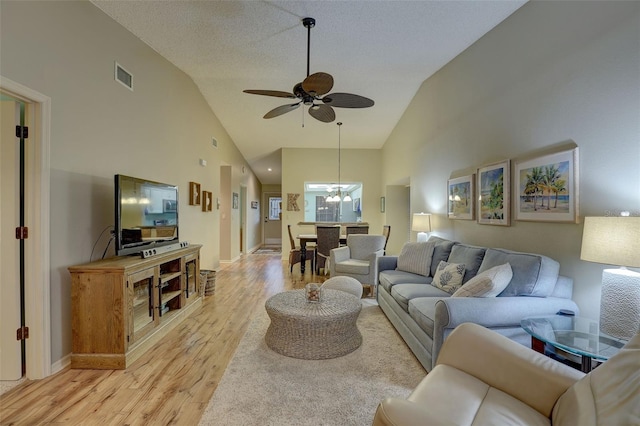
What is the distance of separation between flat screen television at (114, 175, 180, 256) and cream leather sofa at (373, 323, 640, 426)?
265 centimetres

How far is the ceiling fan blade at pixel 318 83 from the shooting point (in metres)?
2.71

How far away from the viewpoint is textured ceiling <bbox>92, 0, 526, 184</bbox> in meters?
3.11

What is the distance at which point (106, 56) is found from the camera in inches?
118

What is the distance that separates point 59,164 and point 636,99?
4154mm

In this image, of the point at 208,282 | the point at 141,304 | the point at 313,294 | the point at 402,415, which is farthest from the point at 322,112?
the point at 402,415

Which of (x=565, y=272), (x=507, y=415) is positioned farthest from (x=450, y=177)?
(x=507, y=415)

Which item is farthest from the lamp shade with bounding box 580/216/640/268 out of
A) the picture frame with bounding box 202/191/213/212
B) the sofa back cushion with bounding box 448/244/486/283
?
the picture frame with bounding box 202/191/213/212

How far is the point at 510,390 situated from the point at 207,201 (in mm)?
5502

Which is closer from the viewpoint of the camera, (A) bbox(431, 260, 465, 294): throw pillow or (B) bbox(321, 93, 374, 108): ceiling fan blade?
(A) bbox(431, 260, 465, 294): throw pillow

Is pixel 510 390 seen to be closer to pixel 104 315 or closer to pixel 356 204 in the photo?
pixel 104 315

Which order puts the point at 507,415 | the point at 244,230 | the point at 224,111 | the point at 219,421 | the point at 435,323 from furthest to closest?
the point at 244,230 → the point at 224,111 → the point at 435,323 → the point at 219,421 → the point at 507,415

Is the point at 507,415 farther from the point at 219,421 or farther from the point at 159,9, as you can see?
the point at 159,9

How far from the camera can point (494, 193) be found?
11.0 ft

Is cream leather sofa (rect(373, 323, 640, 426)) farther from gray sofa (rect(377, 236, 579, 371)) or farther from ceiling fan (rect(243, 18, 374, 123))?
ceiling fan (rect(243, 18, 374, 123))
